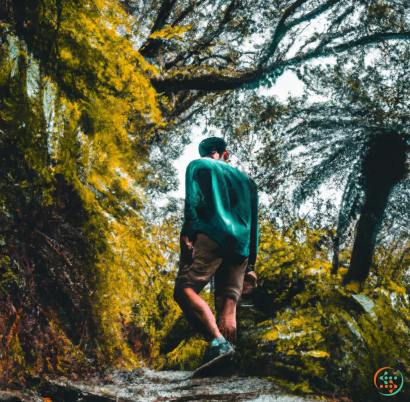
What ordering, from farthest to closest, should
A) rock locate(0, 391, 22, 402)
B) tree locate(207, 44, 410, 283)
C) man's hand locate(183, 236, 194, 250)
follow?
tree locate(207, 44, 410, 283)
man's hand locate(183, 236, 194, 250)
rock locate(0, 391, 22, 402)

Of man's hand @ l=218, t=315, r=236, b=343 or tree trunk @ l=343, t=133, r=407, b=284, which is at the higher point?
tree trunk @ l=343, t=133, r=407, b=284

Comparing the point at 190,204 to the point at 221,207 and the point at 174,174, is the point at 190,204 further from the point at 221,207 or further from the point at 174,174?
the point at 174,174

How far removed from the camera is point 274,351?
117 inches

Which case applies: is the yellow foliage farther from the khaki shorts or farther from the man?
the khaki shorts

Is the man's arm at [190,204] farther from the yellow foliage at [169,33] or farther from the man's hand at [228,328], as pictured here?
the yellow foliage at [169,33]

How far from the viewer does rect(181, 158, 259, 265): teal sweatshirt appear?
3.01 m

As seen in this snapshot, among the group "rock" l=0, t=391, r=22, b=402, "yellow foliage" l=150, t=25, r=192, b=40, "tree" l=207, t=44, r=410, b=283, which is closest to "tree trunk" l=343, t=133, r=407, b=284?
"tree" l=207, t=44, r=410, b=283

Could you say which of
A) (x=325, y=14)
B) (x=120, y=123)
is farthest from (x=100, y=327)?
(x=325, y=14)

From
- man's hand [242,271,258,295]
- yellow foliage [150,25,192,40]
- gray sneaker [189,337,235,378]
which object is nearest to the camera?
gray sneaker [189,337,235,378]

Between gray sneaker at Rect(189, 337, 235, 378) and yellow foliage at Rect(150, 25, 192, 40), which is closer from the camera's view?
gray sneaker at Rect(189, 337, 235, 378)

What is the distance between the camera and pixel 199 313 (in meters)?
2.70

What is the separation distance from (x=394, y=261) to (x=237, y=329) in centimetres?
165

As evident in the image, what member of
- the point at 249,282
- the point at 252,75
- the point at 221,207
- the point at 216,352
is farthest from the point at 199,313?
the point at 252,75

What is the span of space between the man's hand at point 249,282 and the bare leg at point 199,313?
52 cm
